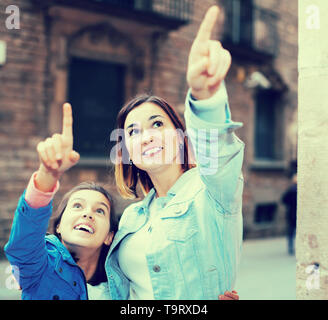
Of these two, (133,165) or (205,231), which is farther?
(133,165)

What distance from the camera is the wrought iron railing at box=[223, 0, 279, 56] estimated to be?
488 inches

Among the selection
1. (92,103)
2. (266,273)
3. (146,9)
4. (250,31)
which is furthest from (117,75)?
(266,273)

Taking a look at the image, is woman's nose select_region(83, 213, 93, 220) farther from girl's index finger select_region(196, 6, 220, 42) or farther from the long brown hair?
girl's index finger select_region(196, 6, 220, 42)

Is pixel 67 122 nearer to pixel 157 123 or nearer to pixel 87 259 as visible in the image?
pixel 157 123

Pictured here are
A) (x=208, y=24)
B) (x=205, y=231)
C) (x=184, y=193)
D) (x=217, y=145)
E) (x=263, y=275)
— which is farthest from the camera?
(x=263, y=275)

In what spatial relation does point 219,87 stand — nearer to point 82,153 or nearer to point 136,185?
point 136,185

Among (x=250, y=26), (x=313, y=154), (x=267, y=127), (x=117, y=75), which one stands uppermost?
(x=250, y=26)

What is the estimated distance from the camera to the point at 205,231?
1692mm

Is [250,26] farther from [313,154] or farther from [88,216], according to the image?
[88,216]

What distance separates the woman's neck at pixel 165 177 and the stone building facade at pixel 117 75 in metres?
5.83

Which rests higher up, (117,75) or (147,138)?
(117,75)

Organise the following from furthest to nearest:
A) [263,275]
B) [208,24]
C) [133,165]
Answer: [263,275] → [133,165] → [208,24]

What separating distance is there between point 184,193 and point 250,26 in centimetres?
1170
